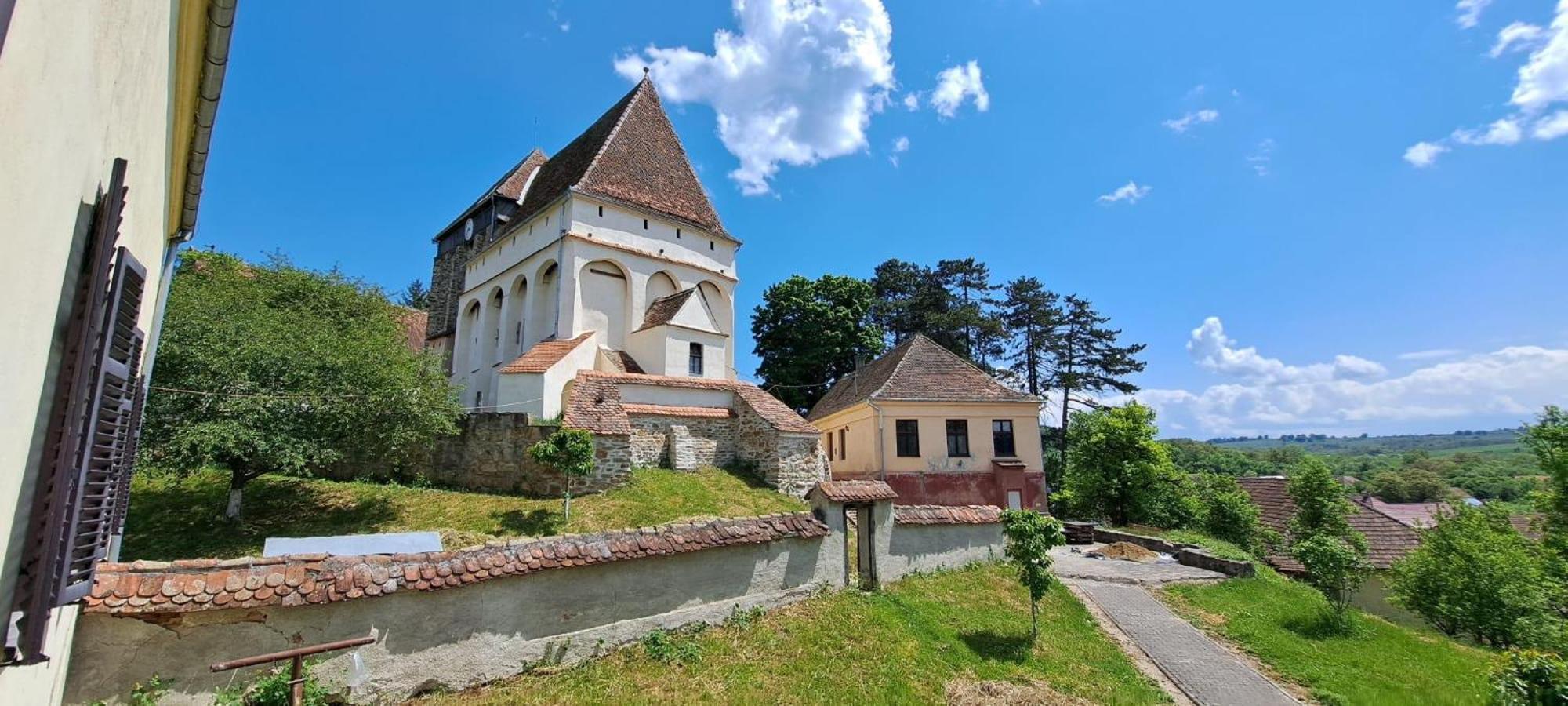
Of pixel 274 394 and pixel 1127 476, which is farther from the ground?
pixel 274 394

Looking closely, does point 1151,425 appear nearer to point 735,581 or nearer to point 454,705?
point 735,581

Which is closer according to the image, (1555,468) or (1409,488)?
(1555,468)

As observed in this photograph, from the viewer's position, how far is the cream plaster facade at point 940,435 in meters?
21.7

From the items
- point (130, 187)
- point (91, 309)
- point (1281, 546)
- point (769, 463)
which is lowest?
point (1281, 546)

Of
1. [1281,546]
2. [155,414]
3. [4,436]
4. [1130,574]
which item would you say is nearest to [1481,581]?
[1130,574]

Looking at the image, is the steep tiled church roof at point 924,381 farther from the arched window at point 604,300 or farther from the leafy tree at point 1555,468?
the leafy tree at point 1555,468

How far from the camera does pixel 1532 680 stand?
20.9 ft

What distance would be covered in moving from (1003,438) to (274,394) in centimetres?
2075

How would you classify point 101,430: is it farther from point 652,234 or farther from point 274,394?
point 652,234

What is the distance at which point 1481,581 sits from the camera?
12.8 meters

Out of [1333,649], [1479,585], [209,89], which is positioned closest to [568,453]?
[209,89]

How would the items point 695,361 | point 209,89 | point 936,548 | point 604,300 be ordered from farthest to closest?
point 604,300 < point 695,361 < point 936,548 < point 209,89

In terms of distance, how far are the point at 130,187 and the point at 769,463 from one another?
14.2 metres

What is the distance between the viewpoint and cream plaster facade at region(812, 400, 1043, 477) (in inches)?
853
